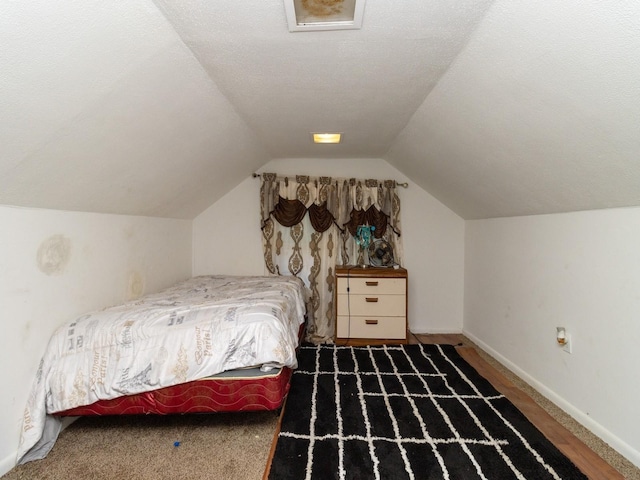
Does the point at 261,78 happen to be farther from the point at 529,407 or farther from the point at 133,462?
the point at 529,407

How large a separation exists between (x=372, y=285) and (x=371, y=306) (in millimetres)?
215

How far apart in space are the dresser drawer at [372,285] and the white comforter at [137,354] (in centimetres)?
143

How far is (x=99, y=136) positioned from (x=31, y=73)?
1.58 ft

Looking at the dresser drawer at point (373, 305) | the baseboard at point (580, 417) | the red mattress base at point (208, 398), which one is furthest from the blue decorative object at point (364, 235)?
the red mattress base at point (208, 398)

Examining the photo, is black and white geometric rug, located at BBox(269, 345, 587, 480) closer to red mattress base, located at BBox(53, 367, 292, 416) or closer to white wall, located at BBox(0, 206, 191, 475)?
red mattress base, located at BBox(53, 367, 292, 416)

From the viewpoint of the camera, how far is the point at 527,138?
1721mm

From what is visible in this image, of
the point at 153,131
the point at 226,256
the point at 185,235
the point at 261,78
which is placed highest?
the point at 261,78

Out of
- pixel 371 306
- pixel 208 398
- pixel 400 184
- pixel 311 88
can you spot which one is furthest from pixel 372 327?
pixel 311 88

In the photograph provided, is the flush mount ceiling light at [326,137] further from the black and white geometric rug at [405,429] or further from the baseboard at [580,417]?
the baseboard at [580,417]

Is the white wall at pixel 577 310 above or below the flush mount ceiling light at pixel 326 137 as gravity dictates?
below

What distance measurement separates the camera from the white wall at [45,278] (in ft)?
5.16

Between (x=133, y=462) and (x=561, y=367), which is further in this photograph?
(x=561, y=367)

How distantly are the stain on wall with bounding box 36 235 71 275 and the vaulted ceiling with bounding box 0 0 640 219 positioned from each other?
199mm

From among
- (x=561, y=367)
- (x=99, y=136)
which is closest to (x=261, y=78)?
(x=99, y=136)
